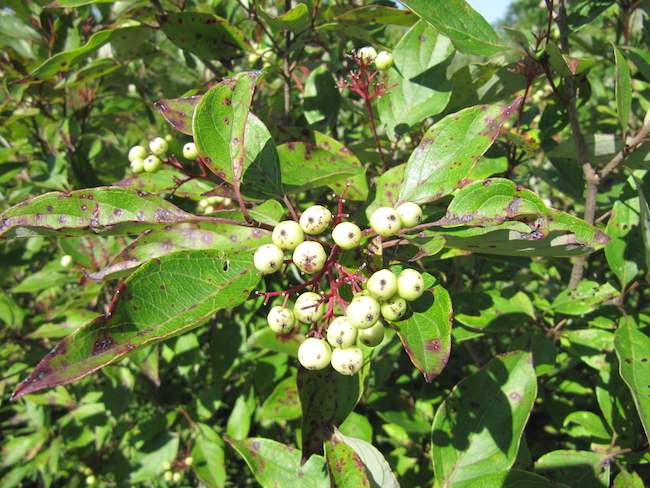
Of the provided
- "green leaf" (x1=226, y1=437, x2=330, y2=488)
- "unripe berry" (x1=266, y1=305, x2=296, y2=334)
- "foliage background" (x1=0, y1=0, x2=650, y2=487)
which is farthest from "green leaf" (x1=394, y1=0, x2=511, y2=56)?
"green leaf" (x1=226, y1=437, x2=330, y2=488)

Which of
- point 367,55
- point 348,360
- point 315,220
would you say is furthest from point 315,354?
point 367,55

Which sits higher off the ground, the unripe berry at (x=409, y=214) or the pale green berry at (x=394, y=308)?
the unripe berry at (x=409, y=214)

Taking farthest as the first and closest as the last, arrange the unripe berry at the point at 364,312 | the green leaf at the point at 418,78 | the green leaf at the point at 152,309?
1. the green leaf at the point at 418,78
2. the unripe berry at the point at 364,312
3. the green leaf at the point at 152,309

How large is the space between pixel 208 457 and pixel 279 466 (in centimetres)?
104

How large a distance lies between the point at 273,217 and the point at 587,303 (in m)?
1.09

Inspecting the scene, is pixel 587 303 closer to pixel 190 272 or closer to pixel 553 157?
pixel 553 157

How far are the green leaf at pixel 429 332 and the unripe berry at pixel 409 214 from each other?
151mm

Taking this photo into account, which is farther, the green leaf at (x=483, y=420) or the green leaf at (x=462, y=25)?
the green leaf at (x=483, y=420)

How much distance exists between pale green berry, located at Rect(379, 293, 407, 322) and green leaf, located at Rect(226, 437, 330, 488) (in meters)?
0.61

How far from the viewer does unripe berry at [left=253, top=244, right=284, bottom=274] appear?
0.91 meters

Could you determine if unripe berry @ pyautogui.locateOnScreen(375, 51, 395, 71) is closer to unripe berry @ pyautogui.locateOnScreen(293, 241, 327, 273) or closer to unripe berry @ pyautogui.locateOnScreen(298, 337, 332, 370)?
unripe berry @ pyautogui.locateOnScreen(293, 241, 327, 273)

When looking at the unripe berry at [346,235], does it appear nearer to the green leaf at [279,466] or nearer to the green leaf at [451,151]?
the green leaf at [451,151]

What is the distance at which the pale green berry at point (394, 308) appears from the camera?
91cm

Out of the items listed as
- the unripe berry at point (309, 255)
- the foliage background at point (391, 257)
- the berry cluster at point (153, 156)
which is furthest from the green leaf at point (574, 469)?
the berry cluster at point (153, 156)
